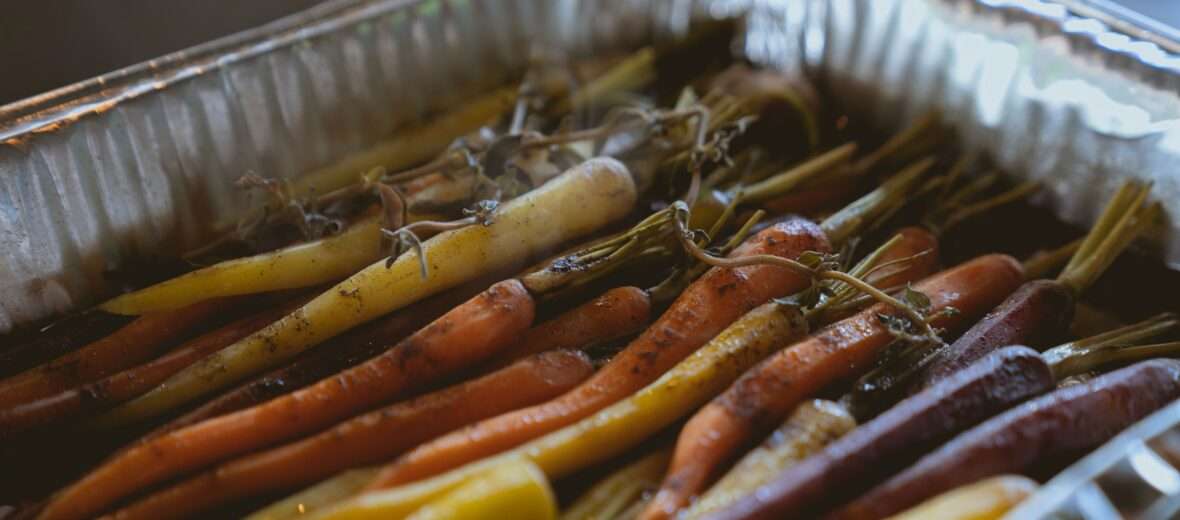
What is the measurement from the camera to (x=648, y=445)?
4.46ft

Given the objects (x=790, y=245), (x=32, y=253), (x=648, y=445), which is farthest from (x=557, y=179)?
(x=32, y=253)

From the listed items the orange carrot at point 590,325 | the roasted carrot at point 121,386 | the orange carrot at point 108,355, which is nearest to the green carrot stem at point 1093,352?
the orange carrot at point 590,325

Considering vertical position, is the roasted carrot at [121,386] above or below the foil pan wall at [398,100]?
below

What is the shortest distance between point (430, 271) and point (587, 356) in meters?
0.28

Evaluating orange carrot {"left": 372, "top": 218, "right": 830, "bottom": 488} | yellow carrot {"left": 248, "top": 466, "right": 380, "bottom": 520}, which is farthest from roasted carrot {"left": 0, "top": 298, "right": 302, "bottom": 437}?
orange carrot {"left": 372, "top": 218, "right": 830, "bottom": 488}

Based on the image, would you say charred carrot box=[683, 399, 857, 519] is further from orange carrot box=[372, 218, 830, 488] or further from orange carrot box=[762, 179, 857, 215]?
orange carrot box=[762, 179, 857, 215]

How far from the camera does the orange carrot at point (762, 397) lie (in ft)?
4.07

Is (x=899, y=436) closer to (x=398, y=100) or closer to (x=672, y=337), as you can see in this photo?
(x=672, y=337)

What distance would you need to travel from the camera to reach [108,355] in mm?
1505

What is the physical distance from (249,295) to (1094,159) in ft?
5.08

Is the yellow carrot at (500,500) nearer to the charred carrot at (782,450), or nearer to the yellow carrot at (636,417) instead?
the yellow carrot at (636,417)

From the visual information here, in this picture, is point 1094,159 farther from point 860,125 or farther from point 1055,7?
point 860,125

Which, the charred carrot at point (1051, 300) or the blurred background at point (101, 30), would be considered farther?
the blurred background at point (101, 30)

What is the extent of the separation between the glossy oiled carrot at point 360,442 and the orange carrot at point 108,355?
13.2 inches
